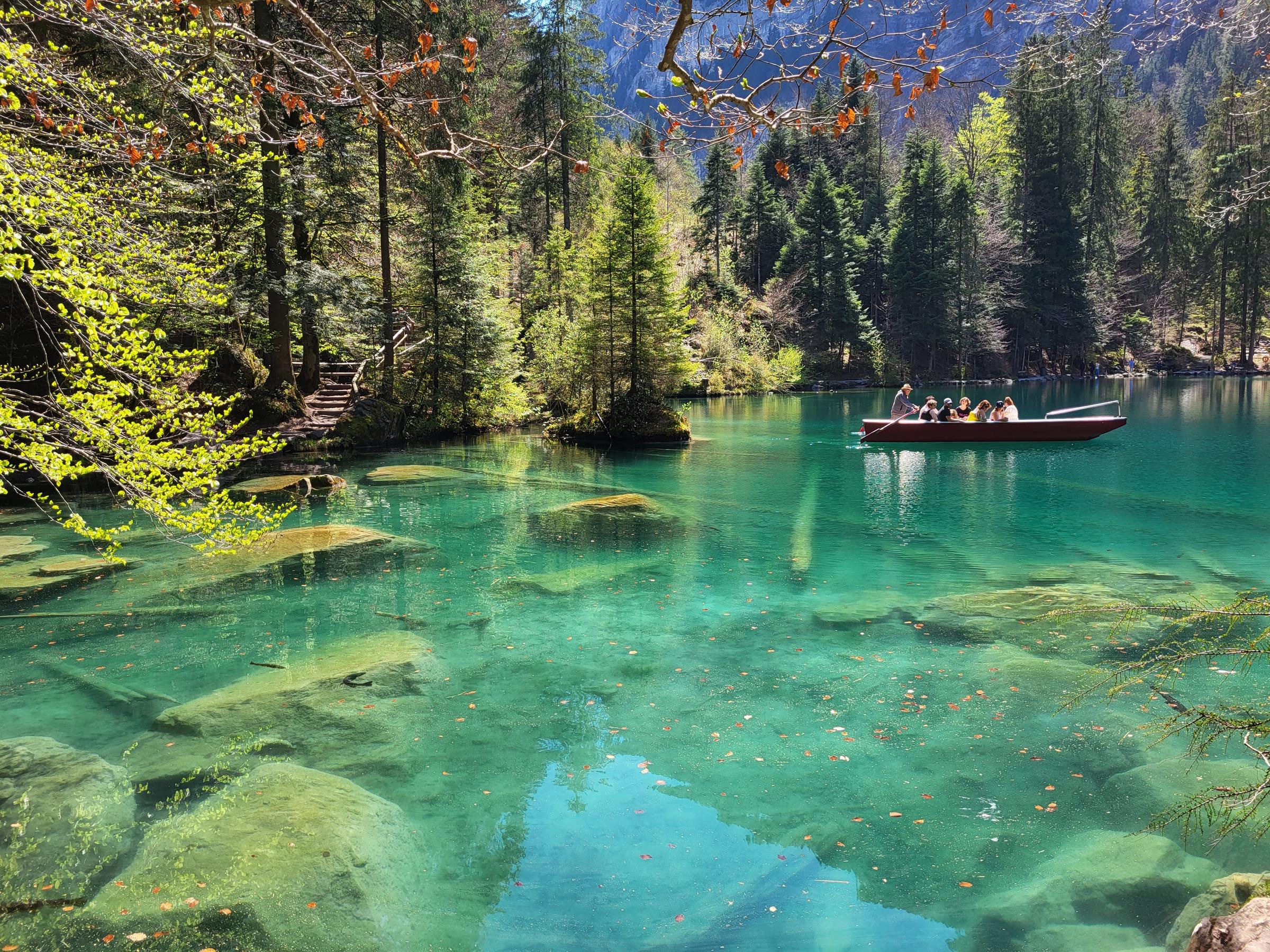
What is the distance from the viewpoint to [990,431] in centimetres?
2439

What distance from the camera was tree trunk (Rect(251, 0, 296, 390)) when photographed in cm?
1897

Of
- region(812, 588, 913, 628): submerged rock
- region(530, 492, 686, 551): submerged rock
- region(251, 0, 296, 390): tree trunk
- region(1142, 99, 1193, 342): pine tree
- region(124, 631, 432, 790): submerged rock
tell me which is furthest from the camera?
region(1142, 99, 1193, 342): pine tree

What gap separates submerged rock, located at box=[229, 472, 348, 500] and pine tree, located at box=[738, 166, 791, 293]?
157 ft

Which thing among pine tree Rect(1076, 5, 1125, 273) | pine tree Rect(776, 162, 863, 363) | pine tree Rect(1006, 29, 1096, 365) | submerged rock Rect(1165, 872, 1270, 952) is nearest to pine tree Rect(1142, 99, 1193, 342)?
pine tree Rect(1076, 5, 1125, 273)

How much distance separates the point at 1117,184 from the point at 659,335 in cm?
5290

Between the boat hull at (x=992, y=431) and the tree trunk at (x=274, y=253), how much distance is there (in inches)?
668

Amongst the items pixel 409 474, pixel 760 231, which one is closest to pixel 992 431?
pixel 409 474

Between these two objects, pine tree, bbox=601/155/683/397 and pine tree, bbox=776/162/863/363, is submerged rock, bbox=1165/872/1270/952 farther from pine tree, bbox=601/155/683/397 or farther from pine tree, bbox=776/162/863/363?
pine tree, bbox=776/162/863/363

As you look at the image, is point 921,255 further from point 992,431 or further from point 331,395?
point 331,395

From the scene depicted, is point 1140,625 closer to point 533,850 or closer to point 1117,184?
point 533,850

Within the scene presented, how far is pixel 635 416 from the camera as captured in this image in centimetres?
2653

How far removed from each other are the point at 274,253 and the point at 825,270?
141ft

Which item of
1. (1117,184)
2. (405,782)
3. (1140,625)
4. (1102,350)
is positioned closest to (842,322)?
(1102,350)

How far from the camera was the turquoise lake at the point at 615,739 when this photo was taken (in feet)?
14.5
